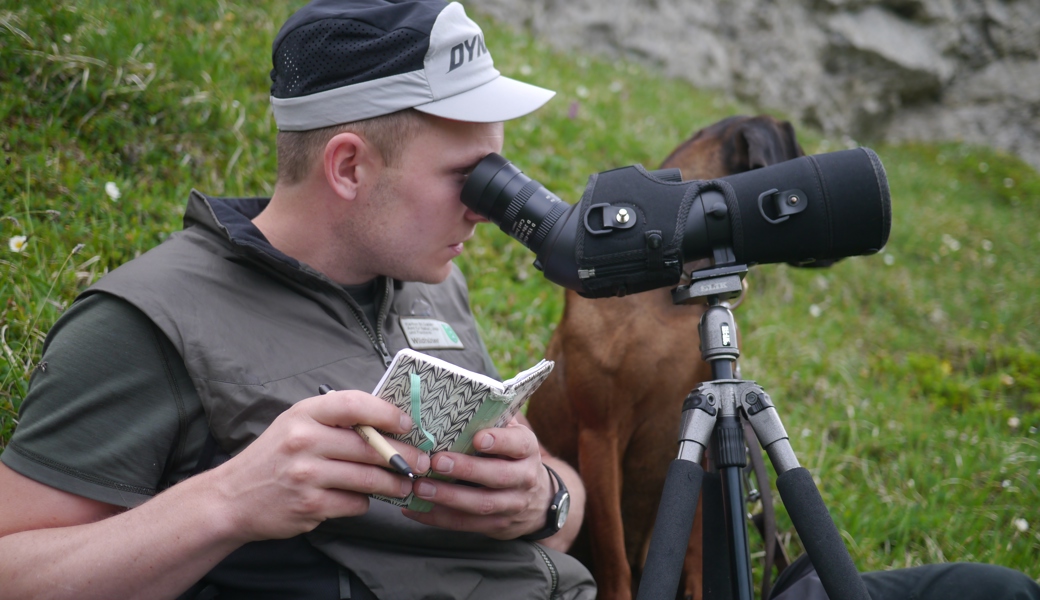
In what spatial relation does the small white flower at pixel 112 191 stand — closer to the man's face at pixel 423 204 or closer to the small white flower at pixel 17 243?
the small white flower at pixel 17 243

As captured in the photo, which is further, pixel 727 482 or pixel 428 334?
pixel 428 334

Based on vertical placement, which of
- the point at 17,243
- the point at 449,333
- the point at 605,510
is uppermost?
the point at 17,243

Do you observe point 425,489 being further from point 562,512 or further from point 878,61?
point 878,61

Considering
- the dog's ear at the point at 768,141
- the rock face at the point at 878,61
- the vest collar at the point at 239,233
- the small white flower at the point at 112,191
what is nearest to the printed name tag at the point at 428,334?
the vest collar at the point at 239,233

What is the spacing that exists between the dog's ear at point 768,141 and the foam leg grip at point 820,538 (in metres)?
1.39

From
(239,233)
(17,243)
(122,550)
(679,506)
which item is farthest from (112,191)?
(679,506)

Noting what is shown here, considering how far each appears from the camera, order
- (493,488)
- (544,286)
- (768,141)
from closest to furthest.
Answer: (493,488) < (768,141) < (544,286)

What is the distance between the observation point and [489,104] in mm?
1747

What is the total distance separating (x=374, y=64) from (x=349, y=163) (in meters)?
0.23

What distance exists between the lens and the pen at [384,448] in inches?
45.3

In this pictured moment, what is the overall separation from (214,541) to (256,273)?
0.62 meters

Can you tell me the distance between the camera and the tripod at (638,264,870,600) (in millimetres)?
1283

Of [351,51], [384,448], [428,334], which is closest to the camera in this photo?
[384,448]

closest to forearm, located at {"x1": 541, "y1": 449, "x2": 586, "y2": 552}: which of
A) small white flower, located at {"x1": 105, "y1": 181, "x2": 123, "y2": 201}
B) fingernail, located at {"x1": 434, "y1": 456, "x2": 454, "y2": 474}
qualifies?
fingernail, located at {"x1": 434, "y1": 456, "x2": 454, "y2": 474}
